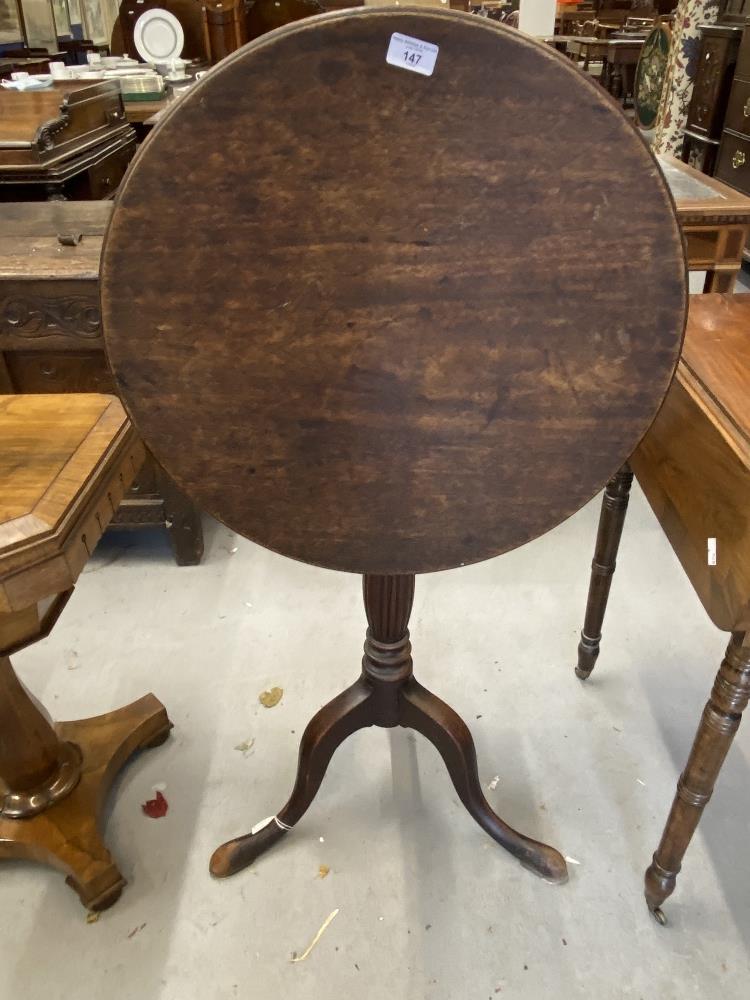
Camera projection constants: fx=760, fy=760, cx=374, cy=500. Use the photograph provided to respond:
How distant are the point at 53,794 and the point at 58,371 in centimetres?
95

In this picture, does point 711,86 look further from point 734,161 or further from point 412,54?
point 412,54

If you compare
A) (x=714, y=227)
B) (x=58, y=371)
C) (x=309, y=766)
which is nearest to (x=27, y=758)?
(x=309, y=766)

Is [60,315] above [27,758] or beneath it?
above

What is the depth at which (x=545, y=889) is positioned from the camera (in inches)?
52.2

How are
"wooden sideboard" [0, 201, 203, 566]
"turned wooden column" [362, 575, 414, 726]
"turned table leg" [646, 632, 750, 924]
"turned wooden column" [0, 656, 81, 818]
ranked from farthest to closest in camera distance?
"wooden sideboard" [0, 201, 203, 566] → "turned wooden column" [0, 656, 81, 818] → "turned wooden column" [362, 575, 414, 726] → "turned table leg" [646, 632, 750, 924]

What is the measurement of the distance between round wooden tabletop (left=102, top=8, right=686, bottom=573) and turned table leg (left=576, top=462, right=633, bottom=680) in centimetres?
60

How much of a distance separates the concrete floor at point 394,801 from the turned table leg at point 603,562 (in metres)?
0.10

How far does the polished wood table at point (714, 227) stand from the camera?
1982 millimetres

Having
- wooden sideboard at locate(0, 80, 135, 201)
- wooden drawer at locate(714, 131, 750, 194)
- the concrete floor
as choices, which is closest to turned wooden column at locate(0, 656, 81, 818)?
the concrete floor

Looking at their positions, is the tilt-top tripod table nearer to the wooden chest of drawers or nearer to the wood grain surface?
the wood grain surface

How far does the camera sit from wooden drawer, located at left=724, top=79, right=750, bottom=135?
379cm

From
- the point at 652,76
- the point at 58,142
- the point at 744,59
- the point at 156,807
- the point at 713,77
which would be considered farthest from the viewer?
the point at 713,77

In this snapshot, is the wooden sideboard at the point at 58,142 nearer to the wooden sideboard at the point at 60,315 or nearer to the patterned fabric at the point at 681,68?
the wooden sideboard at the point at 60,315

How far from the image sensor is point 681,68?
447 cm
